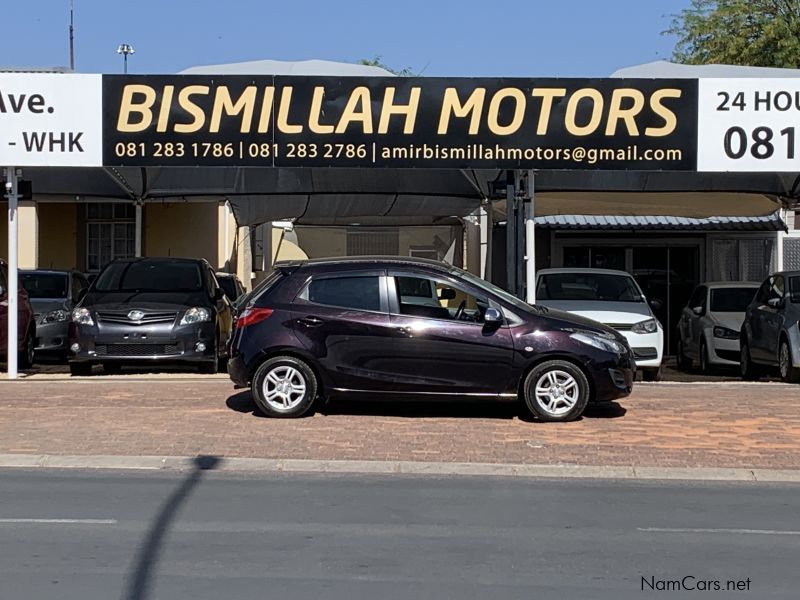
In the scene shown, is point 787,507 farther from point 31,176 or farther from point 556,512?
point 31,176

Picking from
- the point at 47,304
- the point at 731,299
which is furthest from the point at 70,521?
the point at 731,299

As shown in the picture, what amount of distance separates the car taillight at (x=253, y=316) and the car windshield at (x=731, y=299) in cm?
1046

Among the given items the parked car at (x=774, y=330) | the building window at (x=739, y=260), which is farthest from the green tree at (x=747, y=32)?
the parked car at (x=774, y=330)

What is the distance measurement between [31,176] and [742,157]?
40.3ft

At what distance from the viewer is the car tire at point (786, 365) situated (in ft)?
48.6

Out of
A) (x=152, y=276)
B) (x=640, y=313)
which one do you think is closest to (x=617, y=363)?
(x=640, y=313)

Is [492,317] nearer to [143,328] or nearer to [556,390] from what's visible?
[556,390]

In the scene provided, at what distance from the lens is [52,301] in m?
18.6

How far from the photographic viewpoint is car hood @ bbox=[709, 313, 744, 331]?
18.4 metres

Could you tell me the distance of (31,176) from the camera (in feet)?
63.3

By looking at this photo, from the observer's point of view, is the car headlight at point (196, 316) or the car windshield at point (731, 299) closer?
the car headlight at point (196, 316)

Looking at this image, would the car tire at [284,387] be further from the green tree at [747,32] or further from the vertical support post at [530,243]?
the green tree at [747,32]

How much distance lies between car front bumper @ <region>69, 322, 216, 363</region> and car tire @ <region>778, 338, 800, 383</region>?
8.11 meters

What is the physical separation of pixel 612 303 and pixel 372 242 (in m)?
12.6
